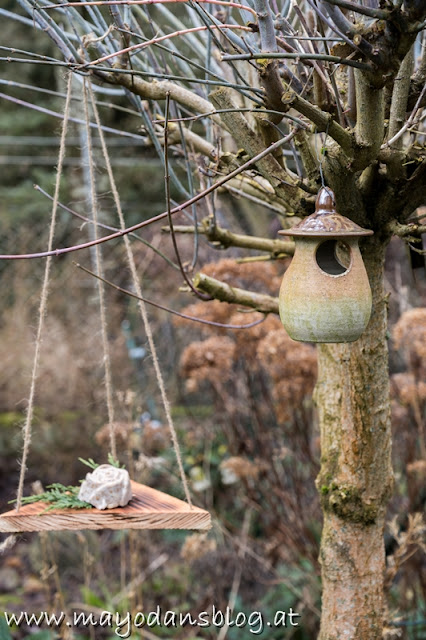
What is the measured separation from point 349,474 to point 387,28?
3.76 ft

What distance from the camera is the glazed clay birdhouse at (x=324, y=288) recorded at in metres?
1.33

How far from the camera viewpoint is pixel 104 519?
5.38 feet

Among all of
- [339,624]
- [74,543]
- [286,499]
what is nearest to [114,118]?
[74,543]

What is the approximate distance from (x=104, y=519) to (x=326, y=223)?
955 mm

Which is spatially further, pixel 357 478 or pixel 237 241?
pixel 237 241

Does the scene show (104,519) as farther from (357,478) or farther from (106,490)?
(357,478)

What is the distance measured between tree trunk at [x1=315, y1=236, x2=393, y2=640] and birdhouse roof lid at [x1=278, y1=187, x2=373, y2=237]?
392mm

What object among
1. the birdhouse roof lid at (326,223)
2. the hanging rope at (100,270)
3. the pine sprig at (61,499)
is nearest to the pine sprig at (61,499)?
the pine sprig at (61,499)

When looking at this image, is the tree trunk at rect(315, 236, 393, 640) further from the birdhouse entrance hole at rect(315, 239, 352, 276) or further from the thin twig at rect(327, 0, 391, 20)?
the thin twig at rect(327, 0, 391, 20)

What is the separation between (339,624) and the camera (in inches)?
68.2

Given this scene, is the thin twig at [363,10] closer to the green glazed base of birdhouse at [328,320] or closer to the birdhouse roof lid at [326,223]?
the birdhouse roof lid at [326,223]

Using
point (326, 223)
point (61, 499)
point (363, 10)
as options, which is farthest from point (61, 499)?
point (363, 10)

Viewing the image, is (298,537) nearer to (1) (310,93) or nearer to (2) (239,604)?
(2) (239,604)

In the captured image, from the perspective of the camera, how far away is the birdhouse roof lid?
1.32 meters
